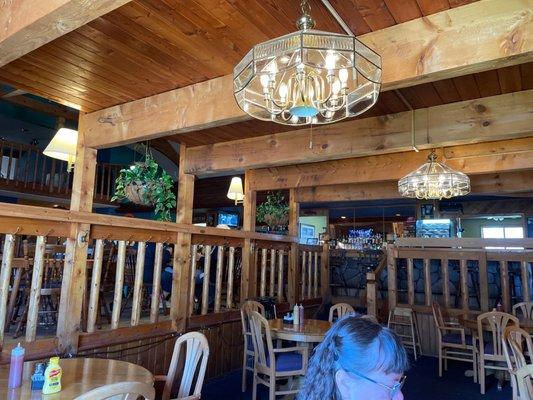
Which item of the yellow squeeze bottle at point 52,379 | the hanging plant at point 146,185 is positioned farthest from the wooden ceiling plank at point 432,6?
the hanging plant at point 146,185

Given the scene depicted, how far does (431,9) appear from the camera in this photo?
2285 mm

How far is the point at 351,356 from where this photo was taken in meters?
1.20

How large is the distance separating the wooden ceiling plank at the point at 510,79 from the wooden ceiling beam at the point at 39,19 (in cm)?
287

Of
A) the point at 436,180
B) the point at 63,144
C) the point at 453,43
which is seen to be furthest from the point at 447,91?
the point at 63,144

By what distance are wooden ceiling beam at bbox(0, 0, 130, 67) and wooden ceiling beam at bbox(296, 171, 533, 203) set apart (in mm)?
5490

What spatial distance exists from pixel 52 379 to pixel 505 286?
20.6ft

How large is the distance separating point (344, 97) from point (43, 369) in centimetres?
235

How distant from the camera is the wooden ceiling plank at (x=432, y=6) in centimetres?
222

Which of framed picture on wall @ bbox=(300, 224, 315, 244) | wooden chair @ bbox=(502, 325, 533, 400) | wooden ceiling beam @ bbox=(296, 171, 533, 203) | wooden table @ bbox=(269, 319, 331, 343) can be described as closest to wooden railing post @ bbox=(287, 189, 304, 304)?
wooden ceiling beam @ bbox=(296, 171, 533, 203)

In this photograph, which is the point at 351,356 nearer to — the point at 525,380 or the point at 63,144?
the point at 525,380

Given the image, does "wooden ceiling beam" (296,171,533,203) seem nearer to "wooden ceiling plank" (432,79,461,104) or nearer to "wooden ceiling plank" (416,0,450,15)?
"wooden ceiling plank" (432,79,461,104)

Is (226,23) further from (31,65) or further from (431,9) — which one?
(31,65)

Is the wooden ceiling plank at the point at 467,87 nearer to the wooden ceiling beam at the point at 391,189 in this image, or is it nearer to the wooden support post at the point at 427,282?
the wooden ceiling beam at the point at 391,189

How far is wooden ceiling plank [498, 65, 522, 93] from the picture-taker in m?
3.10
